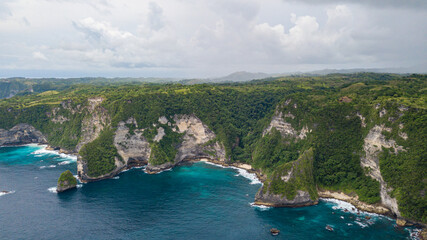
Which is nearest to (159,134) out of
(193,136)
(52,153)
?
(193,136)

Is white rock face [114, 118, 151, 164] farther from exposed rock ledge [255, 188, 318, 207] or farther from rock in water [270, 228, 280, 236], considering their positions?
rock in water [270, 228, 280, 236]

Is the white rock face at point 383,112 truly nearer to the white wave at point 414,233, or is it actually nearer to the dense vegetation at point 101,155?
the white wave at point 414,233

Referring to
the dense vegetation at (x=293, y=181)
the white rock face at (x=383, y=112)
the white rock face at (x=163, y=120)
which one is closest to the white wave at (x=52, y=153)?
the white rock face at (x=163, y=120)

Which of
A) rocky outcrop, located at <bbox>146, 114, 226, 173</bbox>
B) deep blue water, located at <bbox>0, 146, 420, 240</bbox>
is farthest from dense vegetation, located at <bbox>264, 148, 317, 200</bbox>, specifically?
rocky outcrop, located at <bbox>146, 114, 226, 173</bbox>

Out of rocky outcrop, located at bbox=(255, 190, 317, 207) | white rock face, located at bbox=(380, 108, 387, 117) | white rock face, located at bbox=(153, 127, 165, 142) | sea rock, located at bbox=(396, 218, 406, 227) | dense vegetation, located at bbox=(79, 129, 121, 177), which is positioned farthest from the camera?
white rock face, located at bbox=(153, 127, 165, 142)

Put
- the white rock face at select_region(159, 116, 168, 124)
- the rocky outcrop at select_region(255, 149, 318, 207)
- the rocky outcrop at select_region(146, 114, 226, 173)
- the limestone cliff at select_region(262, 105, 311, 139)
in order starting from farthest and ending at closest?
the rocky outcrop at select_region(146, 114, 226, 173) < the white rock face at select_region(159, 116, 168, 124) < the limestone cliff at select_region(262, 105, 311, 139) < the rocky outcrop at select_region(255, 149, 318, 207)

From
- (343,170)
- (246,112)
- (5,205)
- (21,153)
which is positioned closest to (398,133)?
(343,170)

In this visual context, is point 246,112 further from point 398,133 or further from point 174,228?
point 174,228
